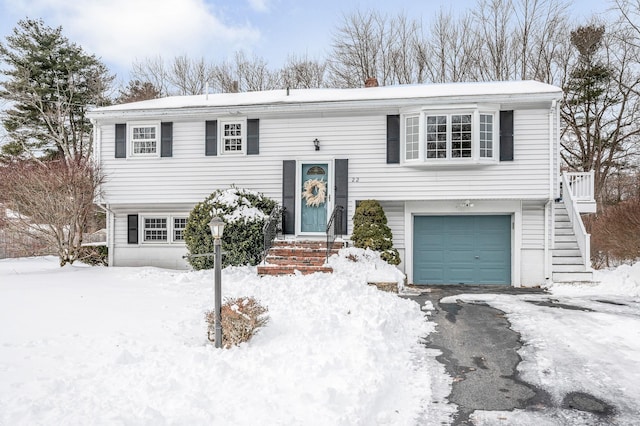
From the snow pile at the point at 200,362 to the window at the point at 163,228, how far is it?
5414 mm

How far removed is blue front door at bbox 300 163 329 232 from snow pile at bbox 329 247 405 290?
1.64 m

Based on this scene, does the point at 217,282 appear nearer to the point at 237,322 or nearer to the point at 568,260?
the point at 237,322

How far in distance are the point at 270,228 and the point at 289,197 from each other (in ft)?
4.83

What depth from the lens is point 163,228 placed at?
1336cm

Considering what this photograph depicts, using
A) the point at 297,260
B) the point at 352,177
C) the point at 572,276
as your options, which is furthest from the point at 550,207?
the point at 297,260

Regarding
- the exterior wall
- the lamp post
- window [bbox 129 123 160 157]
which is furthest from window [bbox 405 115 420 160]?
window [bbox 129 123 160 157]

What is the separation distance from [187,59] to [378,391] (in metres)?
27.2

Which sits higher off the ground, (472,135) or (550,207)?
(472,135)

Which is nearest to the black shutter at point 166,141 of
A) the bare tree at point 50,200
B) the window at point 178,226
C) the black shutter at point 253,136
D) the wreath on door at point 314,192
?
the window at point 178,226

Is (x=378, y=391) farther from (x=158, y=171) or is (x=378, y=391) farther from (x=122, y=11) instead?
(x=122, y=11)

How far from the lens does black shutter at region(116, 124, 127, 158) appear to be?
12852 mm

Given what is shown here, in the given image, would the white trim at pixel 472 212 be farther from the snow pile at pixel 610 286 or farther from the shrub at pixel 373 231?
the snow pile at pixel 610 286

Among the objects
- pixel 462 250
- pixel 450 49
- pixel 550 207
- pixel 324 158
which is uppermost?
pixel 450 49

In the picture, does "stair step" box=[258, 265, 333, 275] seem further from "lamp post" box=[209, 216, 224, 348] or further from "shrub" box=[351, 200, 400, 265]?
"lamp post" box=[209, 216, 224, 348]
